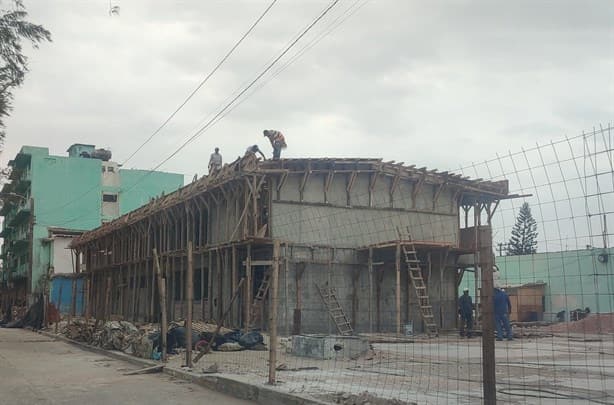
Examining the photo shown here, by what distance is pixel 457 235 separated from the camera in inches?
1057

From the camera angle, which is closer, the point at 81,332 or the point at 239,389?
the point at 239,389

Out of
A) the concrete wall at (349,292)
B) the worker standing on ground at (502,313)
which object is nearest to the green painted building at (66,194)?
the concrete wall at (349,292)

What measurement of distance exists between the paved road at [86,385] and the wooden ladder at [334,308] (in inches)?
296

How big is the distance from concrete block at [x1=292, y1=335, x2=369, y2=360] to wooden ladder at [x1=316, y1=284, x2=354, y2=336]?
22.4 feet

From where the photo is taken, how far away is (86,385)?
1220 centimetres

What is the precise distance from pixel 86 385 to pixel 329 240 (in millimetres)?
12472

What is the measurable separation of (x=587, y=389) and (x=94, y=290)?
32981 millimetres

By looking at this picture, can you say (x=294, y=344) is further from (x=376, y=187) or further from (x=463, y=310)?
(x=376, y=187)

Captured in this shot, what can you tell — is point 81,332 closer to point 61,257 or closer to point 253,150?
point 253,150

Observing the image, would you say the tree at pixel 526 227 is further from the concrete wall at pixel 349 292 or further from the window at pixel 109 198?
the window at pixel 109 198

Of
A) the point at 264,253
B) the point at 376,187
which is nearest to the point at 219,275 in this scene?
the point at 264,253

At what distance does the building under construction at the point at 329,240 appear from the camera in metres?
22.0

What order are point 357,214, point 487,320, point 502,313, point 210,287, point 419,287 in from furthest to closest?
point 357,214 < point 210,287 < point 419,287 < point 502,313 < point 487,320

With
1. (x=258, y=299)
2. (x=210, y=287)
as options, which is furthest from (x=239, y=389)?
(x=210, y=287)
